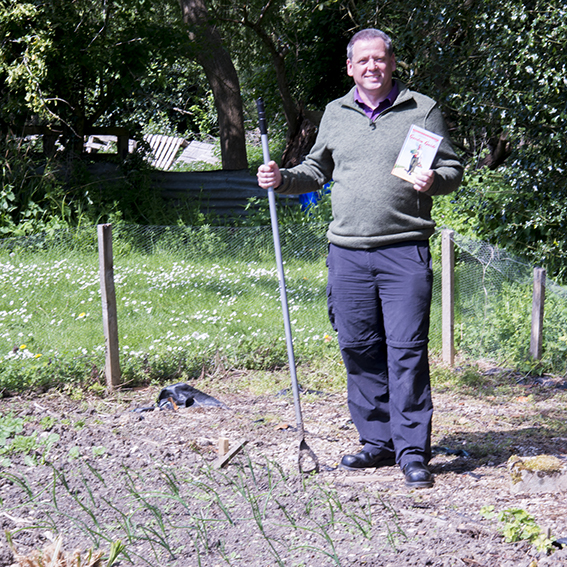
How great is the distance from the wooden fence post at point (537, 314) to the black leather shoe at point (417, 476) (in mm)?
2830

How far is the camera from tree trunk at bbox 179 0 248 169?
40.7 ft

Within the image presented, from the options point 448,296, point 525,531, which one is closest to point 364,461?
point 525,531

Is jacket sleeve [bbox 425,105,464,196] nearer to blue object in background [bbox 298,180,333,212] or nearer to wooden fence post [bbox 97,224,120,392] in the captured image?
wooden fence post [bbox 97,224,120,392]

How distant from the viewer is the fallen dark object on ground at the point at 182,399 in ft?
15.3

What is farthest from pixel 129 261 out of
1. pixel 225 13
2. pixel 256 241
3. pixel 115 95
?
pixel 225 13

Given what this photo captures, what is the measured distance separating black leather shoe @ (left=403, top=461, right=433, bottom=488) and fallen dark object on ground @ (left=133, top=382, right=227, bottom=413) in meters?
1.70

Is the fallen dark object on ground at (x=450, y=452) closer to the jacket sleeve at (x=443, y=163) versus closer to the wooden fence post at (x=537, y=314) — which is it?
the jacket sleeve at (x=443, y=163)

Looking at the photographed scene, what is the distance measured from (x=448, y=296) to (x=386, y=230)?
2738 mm

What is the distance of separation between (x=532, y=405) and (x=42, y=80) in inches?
295

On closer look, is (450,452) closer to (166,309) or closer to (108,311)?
(108,311)

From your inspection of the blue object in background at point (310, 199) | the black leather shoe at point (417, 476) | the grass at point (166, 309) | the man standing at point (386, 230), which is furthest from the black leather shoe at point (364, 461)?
the blue object in background at point (310, 199)

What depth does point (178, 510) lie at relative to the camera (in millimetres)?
3047

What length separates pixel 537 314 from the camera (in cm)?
569

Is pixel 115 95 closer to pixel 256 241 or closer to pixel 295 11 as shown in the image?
pixel 256 241
